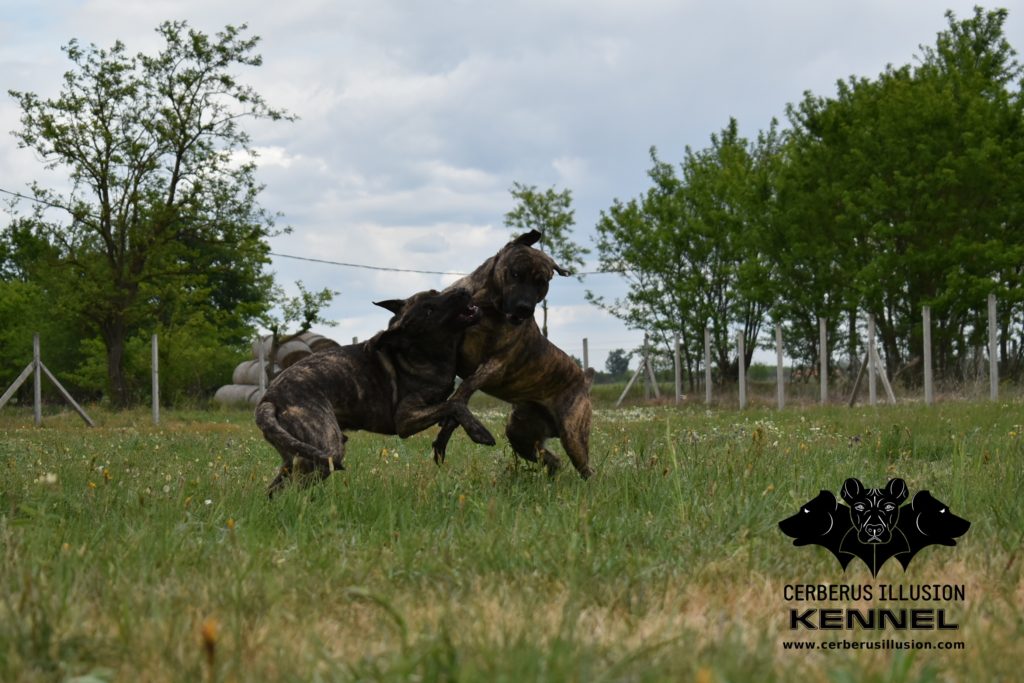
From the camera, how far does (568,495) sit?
5.77 metres

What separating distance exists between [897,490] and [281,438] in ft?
10.1

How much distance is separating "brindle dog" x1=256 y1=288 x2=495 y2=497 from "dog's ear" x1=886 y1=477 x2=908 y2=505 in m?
2.13

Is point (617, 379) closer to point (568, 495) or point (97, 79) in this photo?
point (97, 79)

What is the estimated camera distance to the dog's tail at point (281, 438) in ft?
16.8

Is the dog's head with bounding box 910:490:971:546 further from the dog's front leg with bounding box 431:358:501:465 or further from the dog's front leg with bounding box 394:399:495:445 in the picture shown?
the dog's front leg with bounding box 431:358:501:465

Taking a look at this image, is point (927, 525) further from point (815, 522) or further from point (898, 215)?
point (898, 215)

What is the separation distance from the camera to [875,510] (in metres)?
4.12

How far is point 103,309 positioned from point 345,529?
96.1 ft

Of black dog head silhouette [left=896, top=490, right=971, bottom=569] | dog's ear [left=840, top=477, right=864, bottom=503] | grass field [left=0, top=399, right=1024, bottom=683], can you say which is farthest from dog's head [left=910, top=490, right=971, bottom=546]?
dog's ear [left=840, top=477, right=864, bottom=503]

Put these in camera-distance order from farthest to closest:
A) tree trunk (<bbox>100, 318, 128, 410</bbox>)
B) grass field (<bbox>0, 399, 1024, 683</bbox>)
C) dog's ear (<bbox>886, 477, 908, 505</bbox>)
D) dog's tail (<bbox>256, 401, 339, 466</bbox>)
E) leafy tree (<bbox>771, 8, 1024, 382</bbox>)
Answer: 1. tree trunk (<bbox>100, 318, 128, 410</bbox>)
2. leafy tree (<bbox>771, 8, 1024, 382</bbox>)
3. dog's tail (<bbox>256, 401, 339, 466</bbox>)
4. dog's ear (<bbox>886, 477, 908, 505</bbox>)
5. grass field (<bbox>0, 399, 1024, 683</bbox>)

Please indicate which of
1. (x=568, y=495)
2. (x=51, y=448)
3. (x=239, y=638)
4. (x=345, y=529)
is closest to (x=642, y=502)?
(x=568, y=495)

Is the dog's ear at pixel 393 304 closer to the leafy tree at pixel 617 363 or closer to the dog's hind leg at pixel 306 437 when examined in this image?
the dog's hind leg at pixel 306 437

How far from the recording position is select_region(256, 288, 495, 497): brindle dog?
5.36 meters

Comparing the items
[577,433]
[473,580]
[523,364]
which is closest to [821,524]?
[473,580]
